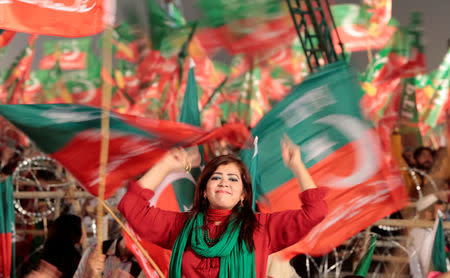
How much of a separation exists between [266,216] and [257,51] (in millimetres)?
7728

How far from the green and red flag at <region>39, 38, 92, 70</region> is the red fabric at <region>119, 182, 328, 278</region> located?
3470cm

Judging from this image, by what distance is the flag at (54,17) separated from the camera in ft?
12.4

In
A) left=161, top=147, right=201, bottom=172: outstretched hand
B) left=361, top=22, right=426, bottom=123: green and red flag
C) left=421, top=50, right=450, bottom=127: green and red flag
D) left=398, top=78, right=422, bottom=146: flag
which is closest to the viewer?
left=161, top=147, right=201, bottom=172: outstretched hand

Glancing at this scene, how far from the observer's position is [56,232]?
15.6 ft

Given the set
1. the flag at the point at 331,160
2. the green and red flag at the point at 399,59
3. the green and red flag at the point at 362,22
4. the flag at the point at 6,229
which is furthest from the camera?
the green and red flag at the point at 362,22

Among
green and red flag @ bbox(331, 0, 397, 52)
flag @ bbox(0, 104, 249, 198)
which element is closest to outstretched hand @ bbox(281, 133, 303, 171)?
flag @ bbox(0, 104, 249, 198)

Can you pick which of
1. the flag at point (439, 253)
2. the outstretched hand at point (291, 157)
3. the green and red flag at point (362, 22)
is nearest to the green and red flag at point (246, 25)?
the flag at point (439, 253)

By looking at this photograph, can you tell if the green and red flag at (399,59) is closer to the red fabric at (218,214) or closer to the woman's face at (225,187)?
the woman's face at (225,187)

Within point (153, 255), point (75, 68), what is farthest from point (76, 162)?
point (75, 68)

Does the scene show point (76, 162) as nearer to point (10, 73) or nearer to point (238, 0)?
point (238, 0)

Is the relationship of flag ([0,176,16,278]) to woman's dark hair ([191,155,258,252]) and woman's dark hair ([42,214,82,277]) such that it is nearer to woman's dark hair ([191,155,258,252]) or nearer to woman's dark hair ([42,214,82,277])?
woman's dark hair ([42,214,82,277])

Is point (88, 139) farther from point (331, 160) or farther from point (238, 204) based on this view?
point (331, 160)

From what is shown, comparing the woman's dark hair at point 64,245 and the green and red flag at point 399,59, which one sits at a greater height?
the green and red flag at point 399,59

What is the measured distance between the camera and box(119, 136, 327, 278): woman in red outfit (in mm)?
2729
